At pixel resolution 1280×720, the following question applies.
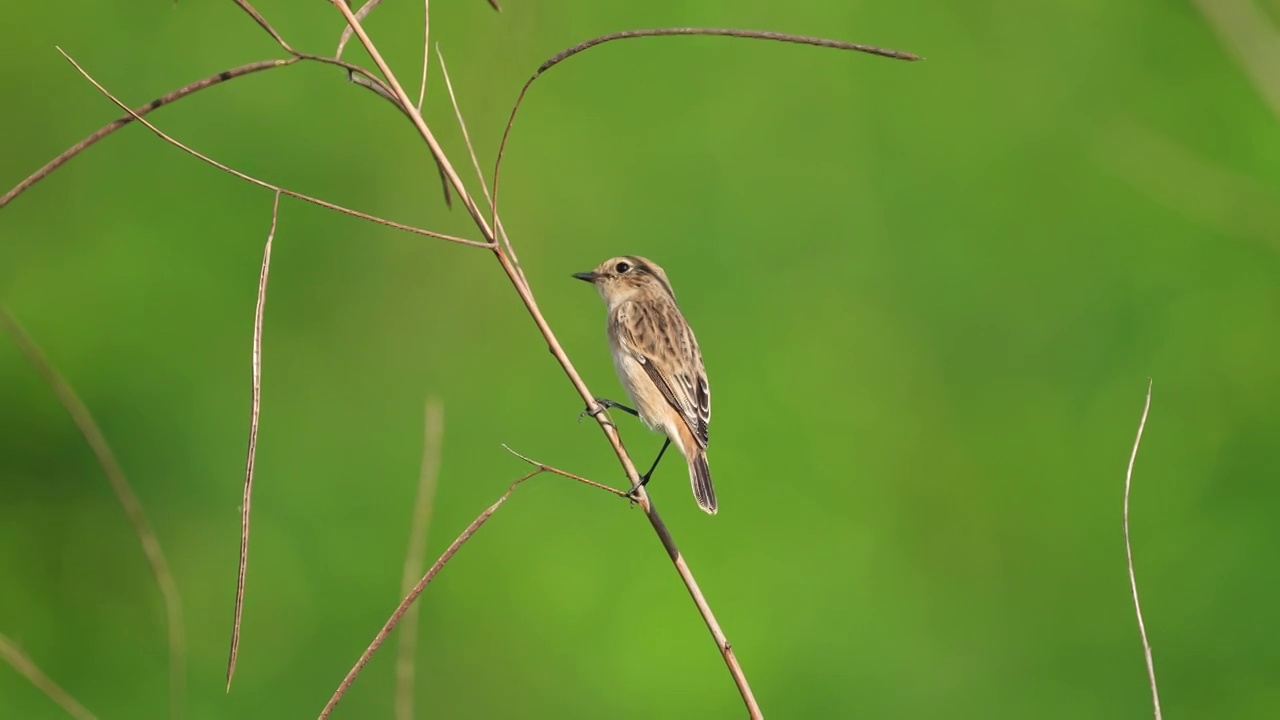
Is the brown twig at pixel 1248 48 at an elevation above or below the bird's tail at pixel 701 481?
above

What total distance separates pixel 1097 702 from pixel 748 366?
271 centimetres

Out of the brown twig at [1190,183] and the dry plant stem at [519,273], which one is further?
the brown twig at [1190,183]

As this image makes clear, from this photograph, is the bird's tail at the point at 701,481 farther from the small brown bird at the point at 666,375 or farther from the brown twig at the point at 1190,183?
the brown twig at the point at 1190,183

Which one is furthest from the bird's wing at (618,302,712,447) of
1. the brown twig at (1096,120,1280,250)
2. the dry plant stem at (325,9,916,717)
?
the brown twig at (1096,120,1280,250)

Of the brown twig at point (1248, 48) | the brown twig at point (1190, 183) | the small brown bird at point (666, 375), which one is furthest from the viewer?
the brown twig at point (1190, 183)

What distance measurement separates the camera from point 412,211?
27.2 ft

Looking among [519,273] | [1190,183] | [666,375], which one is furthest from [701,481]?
[1190,183]

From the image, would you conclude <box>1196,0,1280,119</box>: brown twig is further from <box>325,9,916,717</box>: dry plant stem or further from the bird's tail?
the bird's tail

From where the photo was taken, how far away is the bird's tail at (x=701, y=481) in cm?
434

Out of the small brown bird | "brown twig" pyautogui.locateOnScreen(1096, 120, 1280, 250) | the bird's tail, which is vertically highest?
"brown twig" pyautogui.locateOnScreen(1096, 120, 1280, 250)

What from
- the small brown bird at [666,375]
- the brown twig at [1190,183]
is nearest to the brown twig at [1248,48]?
the small brown bird at [666,375]

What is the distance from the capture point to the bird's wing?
4.58 m

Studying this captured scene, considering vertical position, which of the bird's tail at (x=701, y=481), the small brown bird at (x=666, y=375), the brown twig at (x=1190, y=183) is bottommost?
the bird's tail at (x=701, y=481)

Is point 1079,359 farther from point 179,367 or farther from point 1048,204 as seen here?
point 179,367
